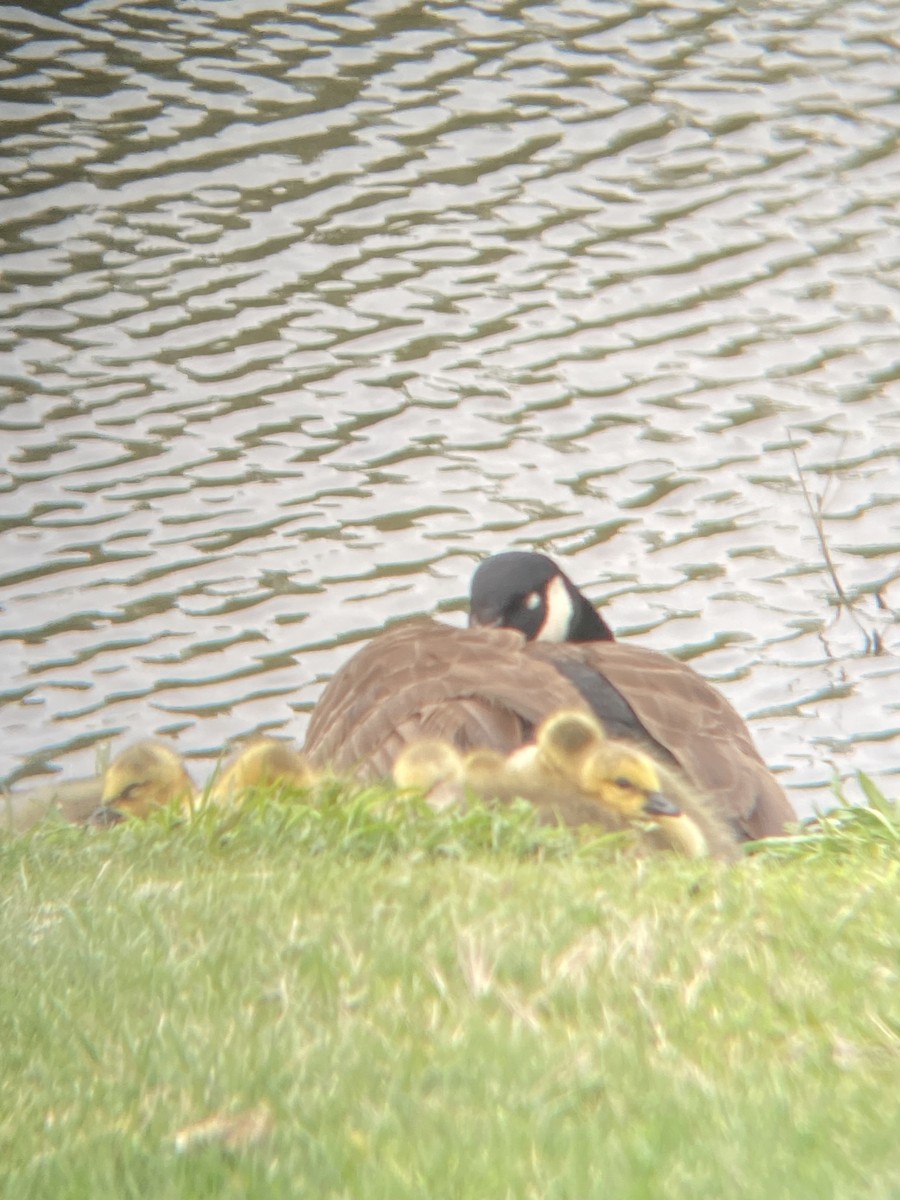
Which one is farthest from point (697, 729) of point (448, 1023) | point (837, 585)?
point (837, 585)

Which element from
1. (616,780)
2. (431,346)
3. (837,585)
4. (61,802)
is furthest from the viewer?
(431,346)

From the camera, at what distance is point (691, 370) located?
33.3 feet

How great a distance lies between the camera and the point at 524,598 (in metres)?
7.36

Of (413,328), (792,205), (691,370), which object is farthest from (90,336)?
(792,205)

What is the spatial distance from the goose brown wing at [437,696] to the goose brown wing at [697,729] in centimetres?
17

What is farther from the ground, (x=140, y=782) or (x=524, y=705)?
(x=524, y=705)

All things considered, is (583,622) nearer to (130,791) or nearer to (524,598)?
(524,598)

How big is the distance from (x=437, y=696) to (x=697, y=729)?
76cm

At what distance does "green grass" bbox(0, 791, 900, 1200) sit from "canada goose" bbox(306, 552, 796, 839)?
885 mm

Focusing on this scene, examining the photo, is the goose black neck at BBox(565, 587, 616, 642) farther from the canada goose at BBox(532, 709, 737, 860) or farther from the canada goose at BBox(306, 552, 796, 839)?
the canada goose at BBox(532, 709, 737, 860)

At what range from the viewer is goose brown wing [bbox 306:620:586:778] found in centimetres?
555

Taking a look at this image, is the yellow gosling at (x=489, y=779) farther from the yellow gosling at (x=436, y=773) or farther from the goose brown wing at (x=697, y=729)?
the goose brown wing at (x=697, y=729)

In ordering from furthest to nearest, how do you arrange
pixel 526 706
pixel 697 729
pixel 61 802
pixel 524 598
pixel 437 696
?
pixel 524 598, pixel 61 802, pixel 697 729, pixel 437 696, pixel 526 706

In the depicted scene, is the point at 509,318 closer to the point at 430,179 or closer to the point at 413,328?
the point at 413,328
